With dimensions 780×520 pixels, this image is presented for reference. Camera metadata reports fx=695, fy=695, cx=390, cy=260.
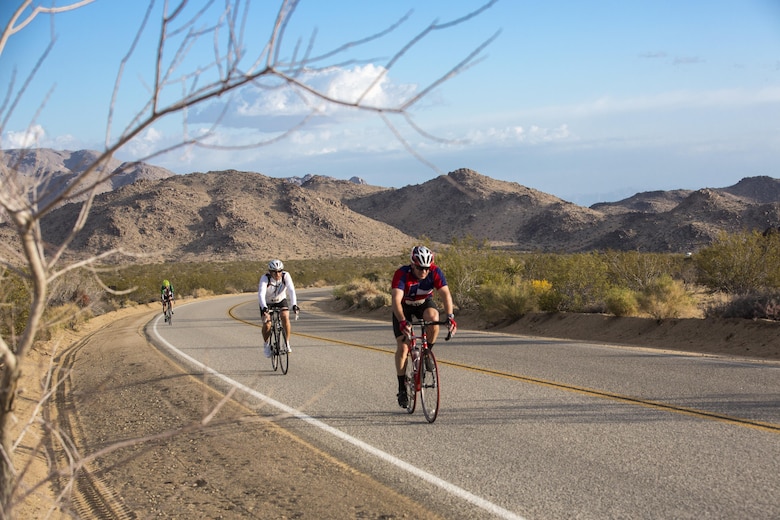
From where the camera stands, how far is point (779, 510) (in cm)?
503

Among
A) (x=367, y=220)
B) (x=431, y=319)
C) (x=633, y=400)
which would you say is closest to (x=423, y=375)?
(x=431, y=319)

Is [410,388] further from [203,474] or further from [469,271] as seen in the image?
[469,271]

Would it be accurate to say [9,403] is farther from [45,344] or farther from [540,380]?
[45,344]

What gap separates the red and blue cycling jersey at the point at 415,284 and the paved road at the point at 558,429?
4.88ft

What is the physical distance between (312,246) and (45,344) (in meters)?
84.8

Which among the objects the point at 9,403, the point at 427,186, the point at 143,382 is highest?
the point at 427,186

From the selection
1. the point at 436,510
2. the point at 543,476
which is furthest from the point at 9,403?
the point at 543,476

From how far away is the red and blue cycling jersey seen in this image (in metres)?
8.62

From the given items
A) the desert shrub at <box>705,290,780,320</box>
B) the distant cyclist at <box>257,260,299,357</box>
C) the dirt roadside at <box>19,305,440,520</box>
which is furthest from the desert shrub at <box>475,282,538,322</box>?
the dirt roadside at <box>19,305,440,520</box>

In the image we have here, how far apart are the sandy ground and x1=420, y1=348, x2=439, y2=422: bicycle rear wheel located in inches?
62.7

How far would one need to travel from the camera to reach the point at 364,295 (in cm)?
3322

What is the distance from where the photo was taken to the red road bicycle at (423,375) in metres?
8.31

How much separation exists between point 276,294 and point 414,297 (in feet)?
16.2

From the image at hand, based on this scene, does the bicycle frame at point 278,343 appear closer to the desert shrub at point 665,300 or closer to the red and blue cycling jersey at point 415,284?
the red and blue cycling jersey at point 415,284
